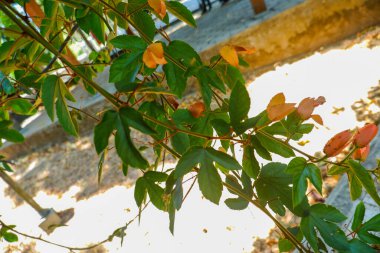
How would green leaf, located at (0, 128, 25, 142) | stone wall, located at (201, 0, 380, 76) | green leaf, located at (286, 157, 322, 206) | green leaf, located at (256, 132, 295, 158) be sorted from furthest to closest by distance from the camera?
stone wall, located at (201, 0, 380, 76), green leaf, located at (0, 128, 25, 142), green leaf, located at (256, 132, 295, 158), green leaf, located at (286, 157, 322, 206)

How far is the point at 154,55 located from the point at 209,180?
254 millimetres

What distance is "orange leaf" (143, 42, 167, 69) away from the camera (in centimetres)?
58

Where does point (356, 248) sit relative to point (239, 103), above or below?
below

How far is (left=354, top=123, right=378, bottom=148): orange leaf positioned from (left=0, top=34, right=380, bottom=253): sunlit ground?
2.05 meters

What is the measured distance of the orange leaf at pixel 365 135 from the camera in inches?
23.6

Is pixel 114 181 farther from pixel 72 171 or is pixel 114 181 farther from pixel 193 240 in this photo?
pixel 193 240

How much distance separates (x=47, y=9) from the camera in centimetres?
79

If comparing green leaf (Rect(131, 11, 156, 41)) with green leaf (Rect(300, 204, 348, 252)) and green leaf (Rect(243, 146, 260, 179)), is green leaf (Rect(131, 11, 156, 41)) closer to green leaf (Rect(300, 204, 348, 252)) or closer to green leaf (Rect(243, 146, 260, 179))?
green leaf (Rect(243, 146, 260, 179))

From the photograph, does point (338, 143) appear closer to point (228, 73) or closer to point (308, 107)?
point (308, 107)

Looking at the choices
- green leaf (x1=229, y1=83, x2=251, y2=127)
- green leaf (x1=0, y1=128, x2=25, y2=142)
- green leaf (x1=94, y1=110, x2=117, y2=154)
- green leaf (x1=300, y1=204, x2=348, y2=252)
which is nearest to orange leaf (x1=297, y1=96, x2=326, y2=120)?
green leaf (x1=229, y1=83, x2=251, y2=127)

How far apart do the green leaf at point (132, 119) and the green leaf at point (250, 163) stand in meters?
0.26

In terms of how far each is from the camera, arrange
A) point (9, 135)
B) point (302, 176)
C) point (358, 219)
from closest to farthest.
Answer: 1. point (302, 176)
2. point (358, 219)
3. point (9, 135)

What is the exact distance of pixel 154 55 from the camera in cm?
58

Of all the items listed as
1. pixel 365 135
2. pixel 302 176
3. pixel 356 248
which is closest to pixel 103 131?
pixel 302 176
